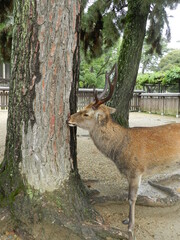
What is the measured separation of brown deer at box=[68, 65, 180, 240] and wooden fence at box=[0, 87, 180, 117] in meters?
11.4

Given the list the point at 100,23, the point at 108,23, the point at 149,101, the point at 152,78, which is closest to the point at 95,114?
the point at 108,23

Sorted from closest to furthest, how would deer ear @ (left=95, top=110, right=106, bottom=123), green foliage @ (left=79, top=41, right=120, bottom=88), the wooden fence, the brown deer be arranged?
the brown deer → deer ear @ (left=95, top=110, right=106, bottom=123) → the wooden fence → green foliage @ (left=79, top=41, right=120, bottom=88)

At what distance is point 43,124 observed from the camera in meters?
2.15

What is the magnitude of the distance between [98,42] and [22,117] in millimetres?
5150

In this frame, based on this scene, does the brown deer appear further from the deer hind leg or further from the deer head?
the deer hind leg

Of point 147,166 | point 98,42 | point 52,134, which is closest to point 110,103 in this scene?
point 98,42

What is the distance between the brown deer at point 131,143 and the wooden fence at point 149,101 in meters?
11.4

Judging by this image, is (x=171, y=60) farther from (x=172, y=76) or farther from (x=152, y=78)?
(x=172, y=76)

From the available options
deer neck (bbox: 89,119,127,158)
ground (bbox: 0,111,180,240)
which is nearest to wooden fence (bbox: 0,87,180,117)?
ground (bbox: 0,111,180,240)

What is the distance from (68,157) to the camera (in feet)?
7.78

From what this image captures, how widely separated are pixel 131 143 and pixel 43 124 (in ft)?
3.30

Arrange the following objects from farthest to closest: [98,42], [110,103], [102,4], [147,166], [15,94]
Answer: [98,42] → [102,4] → [110,103] → [147,166] → [15,94]

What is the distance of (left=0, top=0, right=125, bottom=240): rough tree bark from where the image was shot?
81.7 inches

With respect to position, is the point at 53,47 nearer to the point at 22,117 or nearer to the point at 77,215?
the point at 22,117
